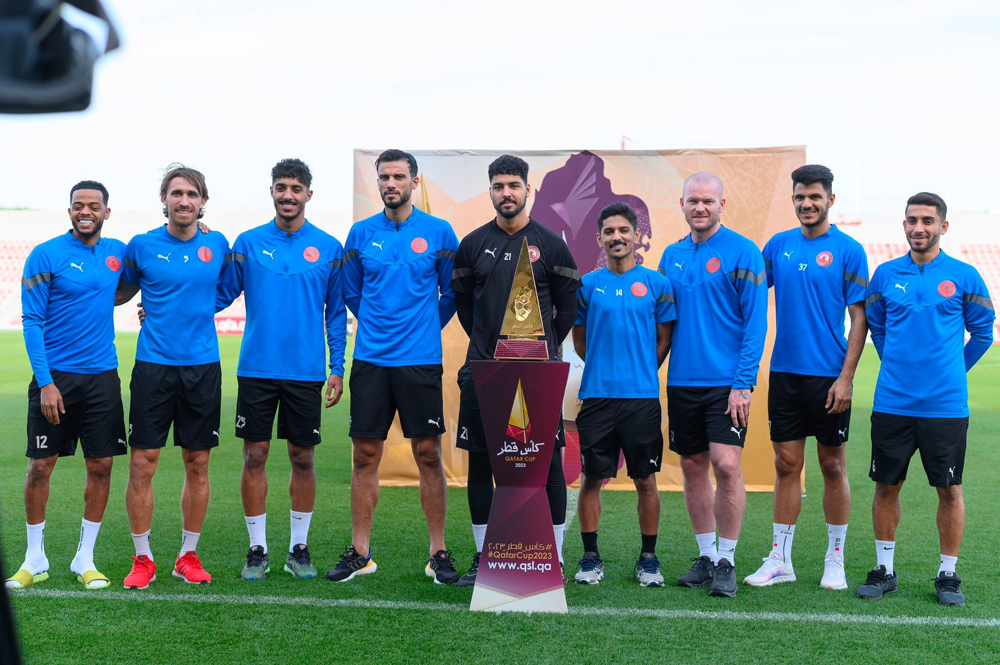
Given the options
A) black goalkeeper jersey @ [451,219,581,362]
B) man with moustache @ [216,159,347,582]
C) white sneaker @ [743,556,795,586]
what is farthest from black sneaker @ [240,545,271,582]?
white sneaker @ [743,556,795,586]

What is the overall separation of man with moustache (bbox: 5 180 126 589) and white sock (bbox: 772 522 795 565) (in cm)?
314

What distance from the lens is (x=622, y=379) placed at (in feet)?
14.8

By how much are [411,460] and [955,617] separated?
4.11 meters

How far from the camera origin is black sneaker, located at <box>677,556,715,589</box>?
4.43 meters

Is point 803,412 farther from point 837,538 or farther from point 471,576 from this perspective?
point 471,576

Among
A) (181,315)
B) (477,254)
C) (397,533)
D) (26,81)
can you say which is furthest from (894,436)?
(26,81)

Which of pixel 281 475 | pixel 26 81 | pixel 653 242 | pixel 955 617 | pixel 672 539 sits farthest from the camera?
pixel 281 475

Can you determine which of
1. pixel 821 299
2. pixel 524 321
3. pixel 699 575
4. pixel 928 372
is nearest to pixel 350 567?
pixel 524 321

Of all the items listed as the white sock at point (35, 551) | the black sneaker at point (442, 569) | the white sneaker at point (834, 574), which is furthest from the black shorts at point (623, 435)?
the white sock at point (35, 551)

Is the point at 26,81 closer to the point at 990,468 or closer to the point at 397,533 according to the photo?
the point at 397,533

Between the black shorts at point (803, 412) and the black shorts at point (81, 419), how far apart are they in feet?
10.2

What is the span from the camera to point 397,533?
5539mm

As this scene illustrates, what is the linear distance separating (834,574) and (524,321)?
6.37 ft

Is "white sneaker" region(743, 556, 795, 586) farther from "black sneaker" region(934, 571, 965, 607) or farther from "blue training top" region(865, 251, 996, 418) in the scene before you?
"blue training top" region(865, 251, 996, 418)
